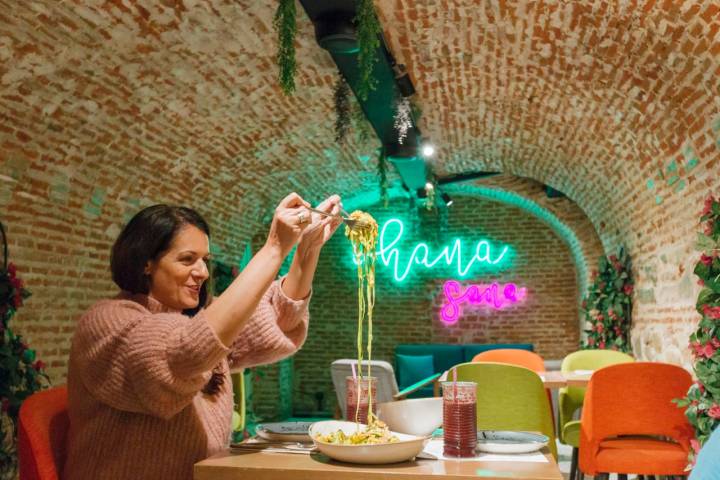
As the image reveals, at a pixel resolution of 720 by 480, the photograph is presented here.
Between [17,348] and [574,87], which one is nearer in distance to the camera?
[17,348]

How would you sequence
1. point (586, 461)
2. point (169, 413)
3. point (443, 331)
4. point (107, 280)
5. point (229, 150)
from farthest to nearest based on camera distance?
1. point (443, 331)
2. point (229, 150)
3. point (107, 280)
4. point (586, 461)
5. point (169, 413)

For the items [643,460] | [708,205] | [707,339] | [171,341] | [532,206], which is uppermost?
[532,206]

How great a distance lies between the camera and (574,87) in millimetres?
5035

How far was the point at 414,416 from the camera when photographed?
1.79 meters

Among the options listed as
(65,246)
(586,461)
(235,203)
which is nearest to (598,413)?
(586,461)

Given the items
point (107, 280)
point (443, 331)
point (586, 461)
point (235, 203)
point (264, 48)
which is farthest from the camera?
point (443, 331)

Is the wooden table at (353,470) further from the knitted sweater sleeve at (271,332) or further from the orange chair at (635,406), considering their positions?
the orange chair at (635,406)

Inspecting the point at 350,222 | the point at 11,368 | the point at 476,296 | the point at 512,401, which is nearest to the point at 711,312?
the point at 512,401

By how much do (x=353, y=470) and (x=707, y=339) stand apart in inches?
125

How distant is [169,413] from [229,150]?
483cm

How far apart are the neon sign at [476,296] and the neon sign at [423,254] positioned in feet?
0.85

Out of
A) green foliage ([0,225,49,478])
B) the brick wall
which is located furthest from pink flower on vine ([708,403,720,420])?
the brick wall

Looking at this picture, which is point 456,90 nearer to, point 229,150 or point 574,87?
point 574,87

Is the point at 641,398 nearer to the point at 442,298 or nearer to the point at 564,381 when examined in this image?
the point at 564,381
